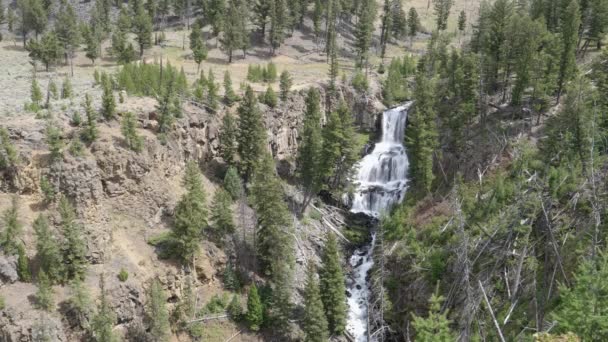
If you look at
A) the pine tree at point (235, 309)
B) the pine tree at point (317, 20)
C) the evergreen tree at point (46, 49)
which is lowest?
the pine tree at point (235, 309)

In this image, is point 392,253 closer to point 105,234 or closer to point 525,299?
point 525,299

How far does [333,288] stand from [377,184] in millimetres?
24071

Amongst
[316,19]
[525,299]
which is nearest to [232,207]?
[525,299]

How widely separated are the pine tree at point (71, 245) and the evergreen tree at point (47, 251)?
2.07 feet

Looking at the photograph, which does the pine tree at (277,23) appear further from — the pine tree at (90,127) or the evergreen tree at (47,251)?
the evergreen tree at (47,251)

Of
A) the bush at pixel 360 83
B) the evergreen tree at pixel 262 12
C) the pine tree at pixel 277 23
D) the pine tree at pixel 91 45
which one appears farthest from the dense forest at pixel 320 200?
the evergreen tree at pixel 262 12

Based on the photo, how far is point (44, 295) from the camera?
3525 cm

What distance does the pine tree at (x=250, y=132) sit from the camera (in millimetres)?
52938

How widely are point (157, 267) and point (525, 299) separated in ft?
100

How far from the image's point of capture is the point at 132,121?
4603cm

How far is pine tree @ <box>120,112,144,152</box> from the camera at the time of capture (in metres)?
45.7

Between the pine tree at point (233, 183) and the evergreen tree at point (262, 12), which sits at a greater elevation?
the evergreen tree at point (262, 12)

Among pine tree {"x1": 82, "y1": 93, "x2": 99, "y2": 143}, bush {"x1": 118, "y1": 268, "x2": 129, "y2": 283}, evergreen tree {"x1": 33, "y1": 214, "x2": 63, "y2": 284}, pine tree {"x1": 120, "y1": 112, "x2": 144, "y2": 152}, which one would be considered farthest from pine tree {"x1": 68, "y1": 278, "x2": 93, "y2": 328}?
pine tree {"x1": 120, "y1": 112, "x2": 144, "y2": 152}

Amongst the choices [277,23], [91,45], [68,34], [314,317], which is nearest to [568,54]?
[314,317]
